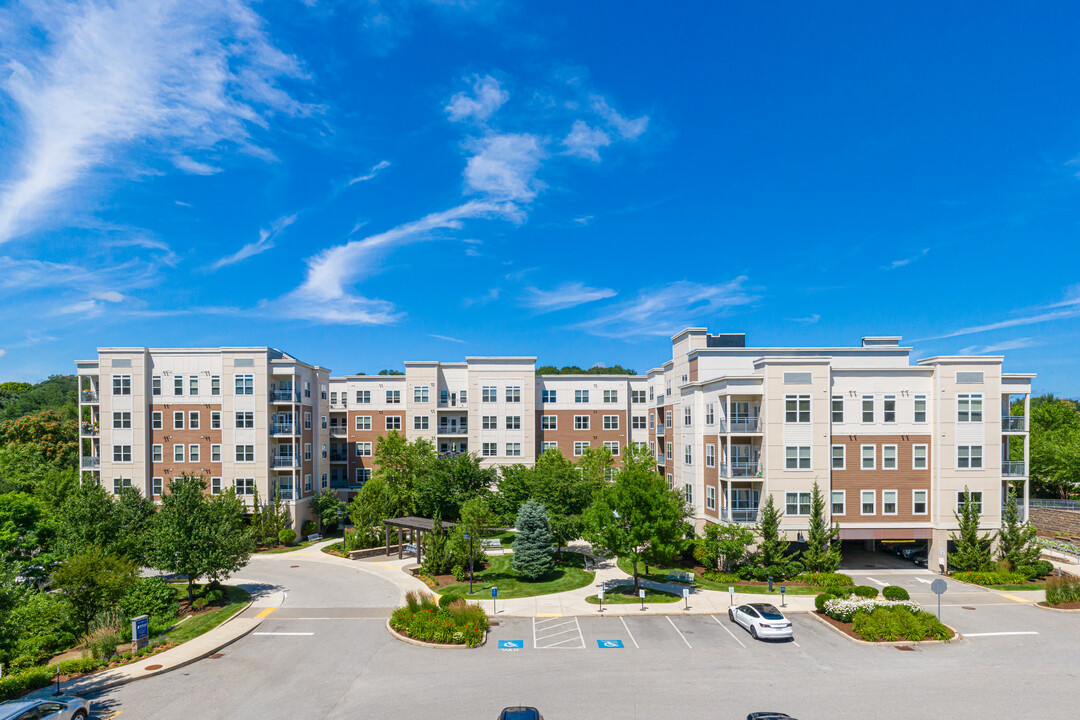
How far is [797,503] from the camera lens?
Result: 35094 mm

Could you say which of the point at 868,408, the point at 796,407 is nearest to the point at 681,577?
the point at 796,407

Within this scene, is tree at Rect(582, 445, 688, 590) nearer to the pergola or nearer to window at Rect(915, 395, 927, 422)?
the pergola

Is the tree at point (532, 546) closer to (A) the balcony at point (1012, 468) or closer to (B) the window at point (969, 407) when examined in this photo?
(B) the window at point (969, 407)

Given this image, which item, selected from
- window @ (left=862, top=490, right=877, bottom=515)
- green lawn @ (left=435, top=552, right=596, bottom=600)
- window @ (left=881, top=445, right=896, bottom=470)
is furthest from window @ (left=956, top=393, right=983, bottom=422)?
green lawn @ (left=435, top=552, right=596, bottom=600)

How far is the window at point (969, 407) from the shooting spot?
3559 cm

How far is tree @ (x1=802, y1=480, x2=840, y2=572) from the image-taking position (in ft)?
109

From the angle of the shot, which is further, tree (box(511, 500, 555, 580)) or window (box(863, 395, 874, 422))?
window (box(863, 395, 874, 422))

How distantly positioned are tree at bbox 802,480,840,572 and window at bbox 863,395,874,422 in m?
5.46

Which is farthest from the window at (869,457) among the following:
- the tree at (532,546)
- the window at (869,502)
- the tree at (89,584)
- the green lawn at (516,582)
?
the tree at (89,584)

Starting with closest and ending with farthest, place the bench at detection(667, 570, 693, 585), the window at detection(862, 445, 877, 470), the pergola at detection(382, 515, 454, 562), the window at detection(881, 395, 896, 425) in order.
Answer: the bench at detection(667, 570, 693, 585)
the window at detection(862, 445, 877, 470)
the window at detection(881, 395, 896, 425)
the pergola at detection(382, 515, 454, 562)

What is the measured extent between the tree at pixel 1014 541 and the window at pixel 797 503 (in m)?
11.7

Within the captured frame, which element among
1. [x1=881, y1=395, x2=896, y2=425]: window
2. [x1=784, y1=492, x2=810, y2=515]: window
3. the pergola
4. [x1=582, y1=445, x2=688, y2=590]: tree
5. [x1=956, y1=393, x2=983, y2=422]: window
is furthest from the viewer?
the pergola

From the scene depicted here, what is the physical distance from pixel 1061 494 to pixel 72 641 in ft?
244

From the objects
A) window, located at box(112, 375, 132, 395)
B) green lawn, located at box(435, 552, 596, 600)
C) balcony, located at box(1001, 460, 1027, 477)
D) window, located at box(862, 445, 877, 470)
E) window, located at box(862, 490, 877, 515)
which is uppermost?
window, located at box(112, 375, 132, 395)
